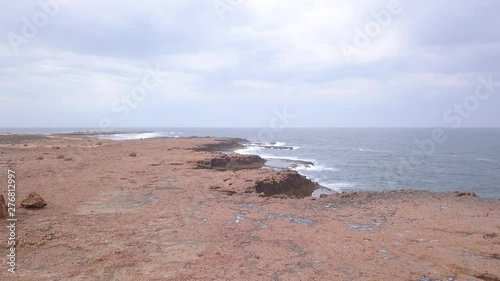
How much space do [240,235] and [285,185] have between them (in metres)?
10.5

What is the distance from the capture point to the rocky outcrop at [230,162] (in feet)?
82.6

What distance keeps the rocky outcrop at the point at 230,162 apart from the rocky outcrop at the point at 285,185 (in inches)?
264

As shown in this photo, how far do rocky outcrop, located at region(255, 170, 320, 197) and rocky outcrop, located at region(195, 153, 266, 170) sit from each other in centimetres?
672

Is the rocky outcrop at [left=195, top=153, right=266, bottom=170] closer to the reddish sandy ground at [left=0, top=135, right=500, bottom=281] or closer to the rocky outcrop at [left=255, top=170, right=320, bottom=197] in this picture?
the rocky outcrop at [left=255, top=170, right=320, bottom=197]

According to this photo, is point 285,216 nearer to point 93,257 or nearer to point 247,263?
point 247,263

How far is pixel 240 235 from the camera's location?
9.60 m

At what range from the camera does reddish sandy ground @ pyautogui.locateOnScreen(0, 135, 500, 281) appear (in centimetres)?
730

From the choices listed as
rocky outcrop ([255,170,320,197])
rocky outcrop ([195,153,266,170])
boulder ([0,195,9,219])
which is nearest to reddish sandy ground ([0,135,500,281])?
boulder ([0,195,9,219])

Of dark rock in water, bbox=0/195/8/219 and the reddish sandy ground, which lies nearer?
the reddish sandy ground

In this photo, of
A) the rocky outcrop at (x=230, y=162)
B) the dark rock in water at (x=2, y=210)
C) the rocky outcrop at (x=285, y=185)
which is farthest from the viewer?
the rocky outcrop at (x=230, y=162)

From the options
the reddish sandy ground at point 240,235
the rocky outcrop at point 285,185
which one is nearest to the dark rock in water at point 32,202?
the reddish sandy ground at point 240,235

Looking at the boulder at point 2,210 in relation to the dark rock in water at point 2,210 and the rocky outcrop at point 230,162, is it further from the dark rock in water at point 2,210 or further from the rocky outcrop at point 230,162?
the rocky outcrop at point 230,162

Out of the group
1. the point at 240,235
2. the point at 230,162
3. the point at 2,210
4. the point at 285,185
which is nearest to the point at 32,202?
the point at 2,210

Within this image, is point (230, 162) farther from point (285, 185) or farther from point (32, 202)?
point (32, 202)
